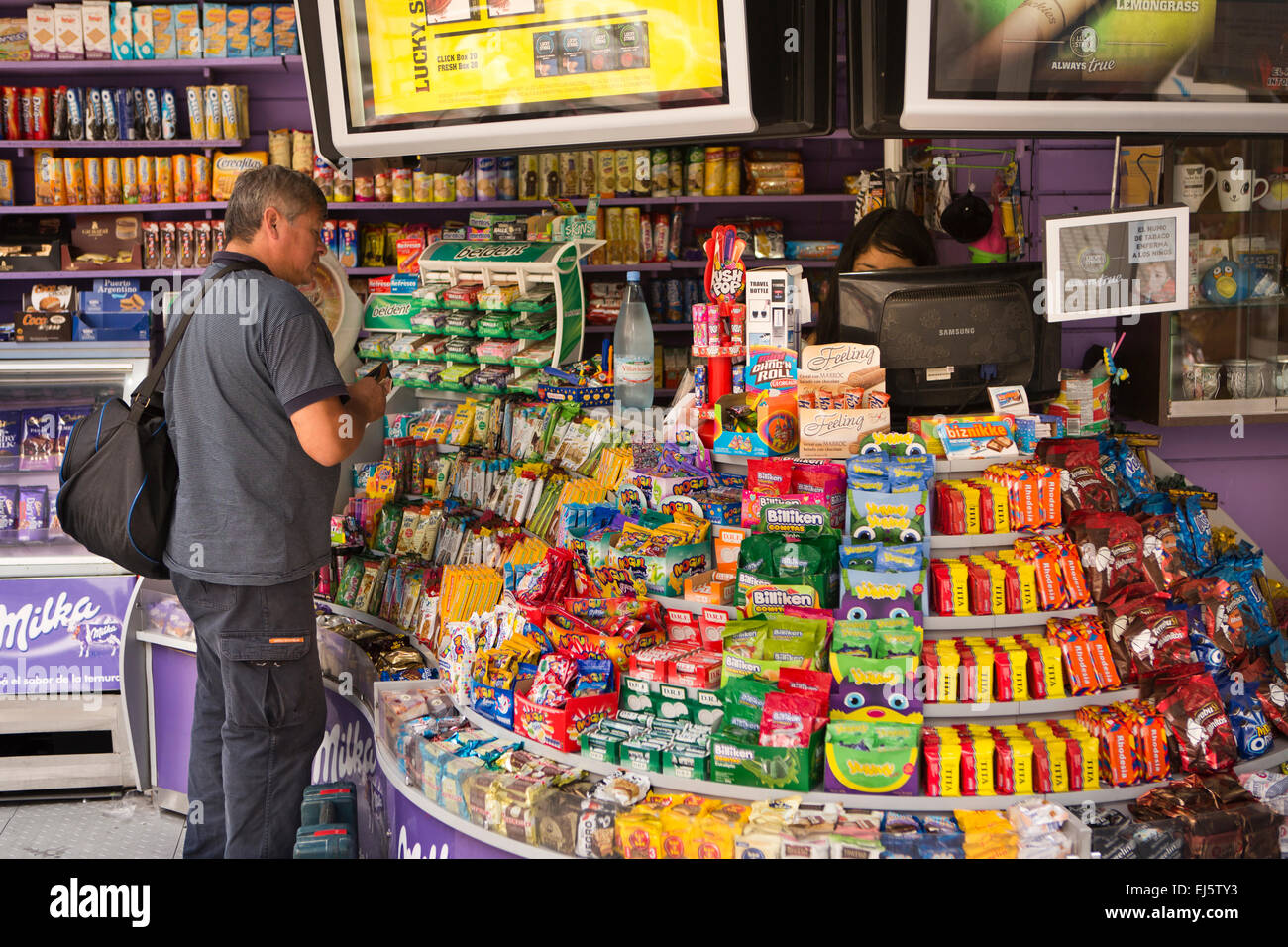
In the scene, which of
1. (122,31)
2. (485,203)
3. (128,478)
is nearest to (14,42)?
(122,31)

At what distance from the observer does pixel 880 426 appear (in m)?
2.81

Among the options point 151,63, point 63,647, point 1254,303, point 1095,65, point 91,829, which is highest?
point 151,63

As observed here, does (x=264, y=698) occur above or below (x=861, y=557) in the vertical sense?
below

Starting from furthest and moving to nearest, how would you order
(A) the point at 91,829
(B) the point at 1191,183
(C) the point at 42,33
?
(C) the point at 42,33 < (B) the point at 1191,183 < (A) the point at 91,829

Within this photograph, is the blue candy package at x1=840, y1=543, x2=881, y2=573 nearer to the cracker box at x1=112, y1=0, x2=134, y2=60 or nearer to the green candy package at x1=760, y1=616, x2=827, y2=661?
the green candy package at x1=760, y1=616, x2=827, y2=661

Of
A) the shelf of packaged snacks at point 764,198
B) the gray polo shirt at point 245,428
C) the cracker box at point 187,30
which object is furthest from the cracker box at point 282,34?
the gray polo shirt at point 245,428

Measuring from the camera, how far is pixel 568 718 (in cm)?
271

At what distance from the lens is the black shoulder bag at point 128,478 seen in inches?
115

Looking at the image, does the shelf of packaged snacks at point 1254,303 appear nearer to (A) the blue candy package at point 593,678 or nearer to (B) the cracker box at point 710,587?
(B) the cracker box at point 710,587

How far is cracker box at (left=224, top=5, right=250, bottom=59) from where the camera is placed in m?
6.39

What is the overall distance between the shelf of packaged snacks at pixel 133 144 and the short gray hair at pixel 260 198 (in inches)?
149

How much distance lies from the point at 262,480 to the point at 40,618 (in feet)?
6.22

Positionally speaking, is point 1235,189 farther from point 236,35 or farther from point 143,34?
point 143,34
